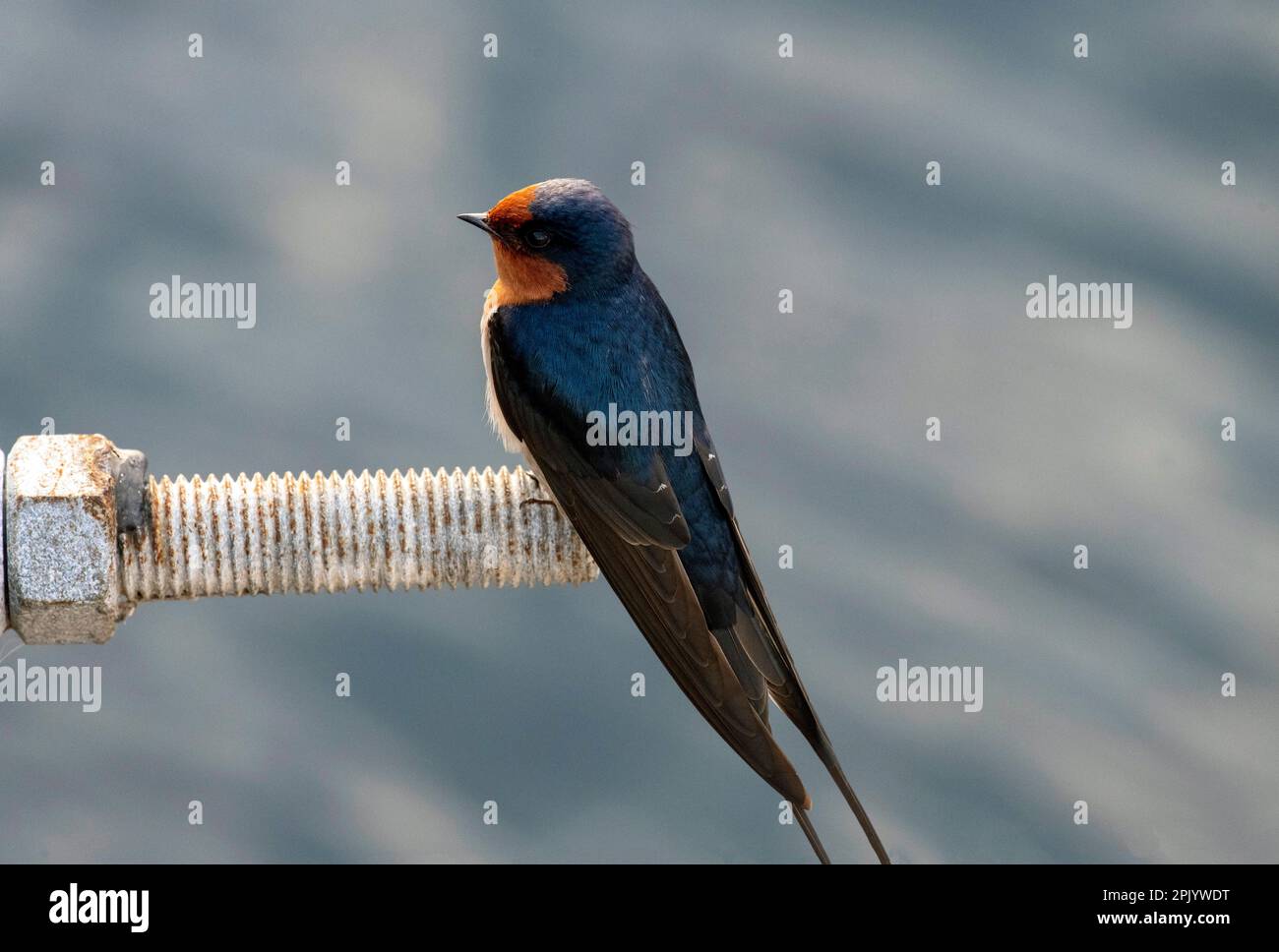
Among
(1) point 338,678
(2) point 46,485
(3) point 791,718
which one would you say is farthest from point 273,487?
(3) point 791,718

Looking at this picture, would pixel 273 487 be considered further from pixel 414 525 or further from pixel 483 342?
pixel 483 342

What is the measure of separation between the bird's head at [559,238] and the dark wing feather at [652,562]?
255 mm

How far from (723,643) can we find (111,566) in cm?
131

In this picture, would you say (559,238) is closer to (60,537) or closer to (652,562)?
(652,562)

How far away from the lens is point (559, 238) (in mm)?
3578

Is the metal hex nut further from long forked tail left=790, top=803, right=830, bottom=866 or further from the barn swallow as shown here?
long forked tail left=790, top=803, right=830, bottom=866

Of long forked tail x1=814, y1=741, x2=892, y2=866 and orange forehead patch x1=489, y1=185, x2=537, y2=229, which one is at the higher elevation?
orange forehead patch x1=489, y1=185, x2=537, y2=229

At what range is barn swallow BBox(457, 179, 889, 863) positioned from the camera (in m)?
3.38

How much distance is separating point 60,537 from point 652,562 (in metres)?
1.22

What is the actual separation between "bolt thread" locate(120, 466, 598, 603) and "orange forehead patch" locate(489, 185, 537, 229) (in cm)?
66

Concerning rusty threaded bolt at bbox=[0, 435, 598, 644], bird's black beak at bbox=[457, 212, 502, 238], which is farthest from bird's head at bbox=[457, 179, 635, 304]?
rusty threaded bolt at bbox=[0, 435, 598, 644]

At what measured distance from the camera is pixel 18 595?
9.62 ft

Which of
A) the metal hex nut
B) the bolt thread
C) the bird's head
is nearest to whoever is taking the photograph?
the metal hex nut

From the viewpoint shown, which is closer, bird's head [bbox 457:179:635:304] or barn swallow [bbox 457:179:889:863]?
barn swallow [bbox 457:179:889:863]
